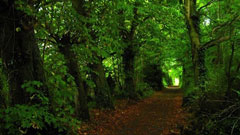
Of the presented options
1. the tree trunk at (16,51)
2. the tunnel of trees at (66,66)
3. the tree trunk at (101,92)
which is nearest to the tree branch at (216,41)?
the tunnel of trees at (66,66)

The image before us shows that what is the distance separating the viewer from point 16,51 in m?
4.57

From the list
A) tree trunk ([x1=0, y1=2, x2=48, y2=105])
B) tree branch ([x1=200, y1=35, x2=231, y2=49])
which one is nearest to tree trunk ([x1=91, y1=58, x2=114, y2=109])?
tree branch ([x1=200, y1=35, x2=231, y2=49])

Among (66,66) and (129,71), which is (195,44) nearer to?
(129,71)

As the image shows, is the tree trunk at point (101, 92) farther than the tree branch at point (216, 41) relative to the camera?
Yes

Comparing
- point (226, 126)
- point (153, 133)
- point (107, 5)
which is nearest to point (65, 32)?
point (107, 5)

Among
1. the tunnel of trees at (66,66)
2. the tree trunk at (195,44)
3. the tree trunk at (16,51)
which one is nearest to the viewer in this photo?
→ the tunnel of trees at (66,66)

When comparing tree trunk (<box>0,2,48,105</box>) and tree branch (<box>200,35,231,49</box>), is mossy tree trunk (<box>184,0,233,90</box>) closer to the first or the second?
tree branch (<box>200,35,231,49</box>)

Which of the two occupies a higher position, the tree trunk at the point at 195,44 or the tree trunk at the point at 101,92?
the tree trunk at the point at 195,44

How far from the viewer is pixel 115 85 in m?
18.4

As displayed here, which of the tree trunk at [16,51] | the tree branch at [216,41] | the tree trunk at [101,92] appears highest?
the tree branch at [216,41]

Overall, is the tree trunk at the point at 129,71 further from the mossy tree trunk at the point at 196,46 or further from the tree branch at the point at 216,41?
the tree branch at the point at 216,41

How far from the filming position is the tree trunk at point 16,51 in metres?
A: 4.47

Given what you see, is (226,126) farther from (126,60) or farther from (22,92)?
(126,60)

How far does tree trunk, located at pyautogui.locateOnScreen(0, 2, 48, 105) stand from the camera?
4473 mm
